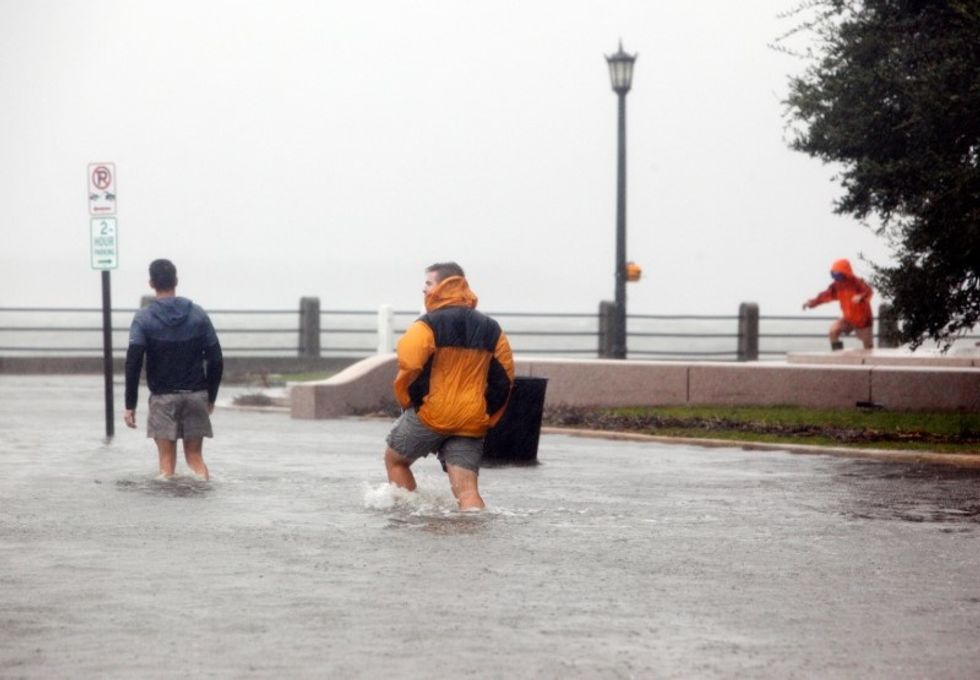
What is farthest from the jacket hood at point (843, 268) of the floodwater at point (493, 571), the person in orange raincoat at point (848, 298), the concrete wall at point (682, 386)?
the floodwater at point (493, 571)

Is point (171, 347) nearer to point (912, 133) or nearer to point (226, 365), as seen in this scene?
point (912, 133)

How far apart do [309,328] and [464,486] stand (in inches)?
1034

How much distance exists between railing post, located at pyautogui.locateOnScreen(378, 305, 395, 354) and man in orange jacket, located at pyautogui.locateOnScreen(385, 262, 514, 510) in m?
18.5

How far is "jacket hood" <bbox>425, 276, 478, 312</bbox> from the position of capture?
41.8 ft

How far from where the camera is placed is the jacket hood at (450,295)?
41.8 feet

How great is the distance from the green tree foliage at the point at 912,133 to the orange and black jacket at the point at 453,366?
7525 millimetres

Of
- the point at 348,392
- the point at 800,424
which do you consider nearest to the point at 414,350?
the point at 800,424

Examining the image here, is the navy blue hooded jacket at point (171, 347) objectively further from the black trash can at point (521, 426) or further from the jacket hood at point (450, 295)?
the black trash can at point (521, 426)

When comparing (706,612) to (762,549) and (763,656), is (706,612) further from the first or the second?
(762,549)

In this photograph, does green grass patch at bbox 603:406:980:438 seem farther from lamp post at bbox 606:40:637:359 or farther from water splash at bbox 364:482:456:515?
water splash at bbox 364:482:456:515

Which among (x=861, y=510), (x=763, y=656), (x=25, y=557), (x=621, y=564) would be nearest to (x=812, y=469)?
(x=861, y=510)

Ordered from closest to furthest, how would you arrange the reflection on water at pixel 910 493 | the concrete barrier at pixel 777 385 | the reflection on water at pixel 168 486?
the reflection on water at pixel 910 493
the reflection on water at pixel 168 486
the concrete barrier at pixel 777 385

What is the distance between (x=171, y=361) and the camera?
15.0 m

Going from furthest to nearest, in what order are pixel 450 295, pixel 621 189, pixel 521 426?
pixel 621 189
pixel 521 426
pixel 450 295
